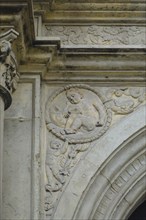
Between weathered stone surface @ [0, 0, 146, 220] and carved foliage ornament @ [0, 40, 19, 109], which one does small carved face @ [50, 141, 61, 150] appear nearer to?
weathered stone surface @ [0, 0, 146, 220]

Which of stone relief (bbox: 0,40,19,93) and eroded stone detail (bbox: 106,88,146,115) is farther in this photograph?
eroded stone detail (bbox: 106,88,146,115)

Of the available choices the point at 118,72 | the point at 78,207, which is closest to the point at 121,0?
the point at 118,72

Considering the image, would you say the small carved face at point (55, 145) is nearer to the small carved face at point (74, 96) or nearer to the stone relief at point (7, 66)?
the small carved face at point (74, 96)

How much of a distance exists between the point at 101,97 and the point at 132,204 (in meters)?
0.86

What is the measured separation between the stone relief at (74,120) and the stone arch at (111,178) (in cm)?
7

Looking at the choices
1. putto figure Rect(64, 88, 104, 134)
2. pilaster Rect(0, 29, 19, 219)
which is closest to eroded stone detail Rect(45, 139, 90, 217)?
putto figure Rect(64, 88, 104, 134)

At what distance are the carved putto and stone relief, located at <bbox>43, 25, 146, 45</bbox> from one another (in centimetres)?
42

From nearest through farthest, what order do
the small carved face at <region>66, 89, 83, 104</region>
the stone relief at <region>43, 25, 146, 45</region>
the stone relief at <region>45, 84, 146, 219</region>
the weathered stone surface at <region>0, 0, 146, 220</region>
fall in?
the weathered stone surface at <region>0, 0, 146, 220</region> < the stone relief at <region>45, 84, 146, 219</region> < the small carved face at <region>66, 89, 83, 104</region> < the stone relief at <region>43, 25, 146, 45</region>

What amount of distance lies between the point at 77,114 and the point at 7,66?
78 centimetres

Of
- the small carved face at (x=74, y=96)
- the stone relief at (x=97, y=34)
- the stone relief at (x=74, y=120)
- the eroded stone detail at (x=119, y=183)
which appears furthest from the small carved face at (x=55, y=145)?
the stone relief at (x=97, y=34)

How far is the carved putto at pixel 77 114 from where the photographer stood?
19.1 feet

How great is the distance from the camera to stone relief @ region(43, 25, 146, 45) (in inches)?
241

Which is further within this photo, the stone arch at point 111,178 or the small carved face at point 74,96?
the small carved face at point 74,96

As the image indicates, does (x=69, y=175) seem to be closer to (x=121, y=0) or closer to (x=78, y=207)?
(x=78, y=207)
